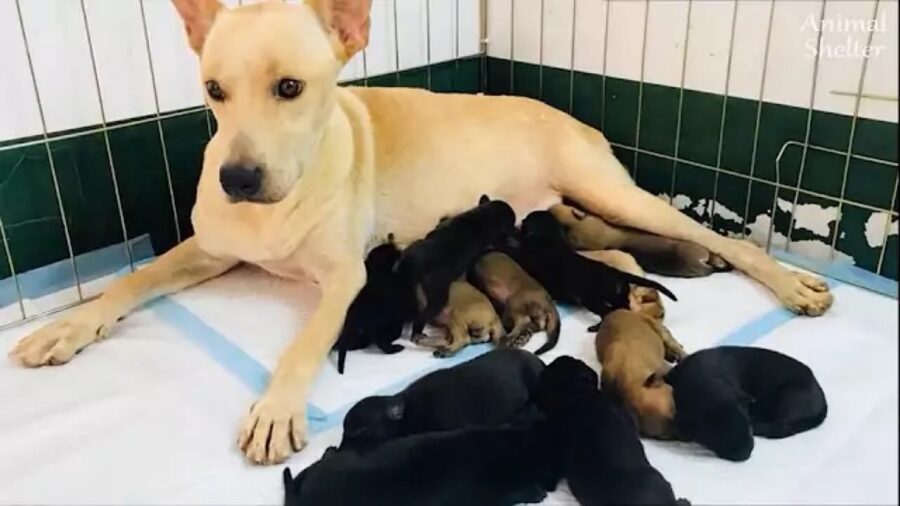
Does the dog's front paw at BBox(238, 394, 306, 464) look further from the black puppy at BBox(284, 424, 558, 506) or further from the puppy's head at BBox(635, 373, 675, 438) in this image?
the puppy's head at BBox(635, 373, 675, 438)

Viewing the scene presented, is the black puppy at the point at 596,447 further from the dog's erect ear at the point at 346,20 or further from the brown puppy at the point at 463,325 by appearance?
the dog's erect ear at the point at 346,20

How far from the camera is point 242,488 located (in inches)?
56.9

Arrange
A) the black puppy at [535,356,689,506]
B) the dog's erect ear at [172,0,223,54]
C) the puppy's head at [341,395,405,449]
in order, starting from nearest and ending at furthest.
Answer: the black puppy at [535,356,689,506]
the puppy's head at [341,395,405,449]
the dog's erect ear at [172,0,223,54]

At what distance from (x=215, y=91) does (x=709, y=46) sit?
1238mm

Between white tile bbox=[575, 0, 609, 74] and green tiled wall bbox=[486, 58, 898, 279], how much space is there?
40 mm

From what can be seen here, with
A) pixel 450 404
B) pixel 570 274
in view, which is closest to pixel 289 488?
pixel 450 404

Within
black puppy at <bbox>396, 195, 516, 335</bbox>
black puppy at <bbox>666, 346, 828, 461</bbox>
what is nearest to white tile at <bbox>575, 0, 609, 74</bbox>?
black puppy at <bbox>396, 195, 516, 335</bbox>

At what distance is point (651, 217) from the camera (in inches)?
86.7

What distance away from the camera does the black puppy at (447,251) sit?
1827 mm

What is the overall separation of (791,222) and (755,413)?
82cm

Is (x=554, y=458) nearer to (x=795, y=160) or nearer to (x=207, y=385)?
(x=207, y=385)

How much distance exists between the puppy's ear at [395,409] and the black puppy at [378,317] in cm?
31

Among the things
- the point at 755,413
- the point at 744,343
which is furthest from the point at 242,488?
the point at 744,343

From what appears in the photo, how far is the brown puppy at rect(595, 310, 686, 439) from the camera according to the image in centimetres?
151
